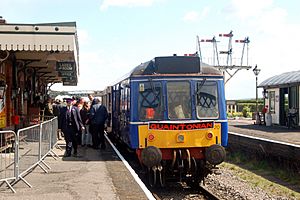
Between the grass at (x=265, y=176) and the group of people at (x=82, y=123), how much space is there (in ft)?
15.6

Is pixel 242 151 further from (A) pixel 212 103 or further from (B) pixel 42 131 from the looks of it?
(B) pixel 42 131

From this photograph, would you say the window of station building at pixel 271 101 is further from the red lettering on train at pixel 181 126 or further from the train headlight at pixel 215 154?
the train headlight at pixel 215 154

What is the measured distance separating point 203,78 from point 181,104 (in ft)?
2.76

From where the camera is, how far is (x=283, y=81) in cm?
2925

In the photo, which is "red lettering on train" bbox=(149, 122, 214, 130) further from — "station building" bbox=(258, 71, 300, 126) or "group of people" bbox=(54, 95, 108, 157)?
"station building" bbox=(258, 71, 300, 126)

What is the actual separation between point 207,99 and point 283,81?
17833 mm

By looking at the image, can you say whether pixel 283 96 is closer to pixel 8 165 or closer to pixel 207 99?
pixel 207 99

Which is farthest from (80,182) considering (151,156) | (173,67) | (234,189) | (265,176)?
(265,176)

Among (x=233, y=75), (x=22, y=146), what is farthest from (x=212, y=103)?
(x=233, y=75)

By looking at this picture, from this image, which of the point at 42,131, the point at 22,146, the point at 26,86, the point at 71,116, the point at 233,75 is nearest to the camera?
the point at 22,146

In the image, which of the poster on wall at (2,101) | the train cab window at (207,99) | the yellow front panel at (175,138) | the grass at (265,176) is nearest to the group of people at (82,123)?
the poster on wall at (2,101)

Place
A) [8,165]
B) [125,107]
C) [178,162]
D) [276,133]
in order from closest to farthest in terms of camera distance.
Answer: [8,165] → [178,162] → [125,107] → [276,133]

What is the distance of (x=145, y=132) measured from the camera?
12156 mm

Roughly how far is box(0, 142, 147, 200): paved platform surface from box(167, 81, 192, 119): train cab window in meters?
1.87
